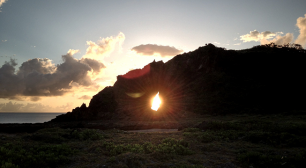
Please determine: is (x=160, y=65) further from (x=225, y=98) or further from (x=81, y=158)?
(x=81, y=158)

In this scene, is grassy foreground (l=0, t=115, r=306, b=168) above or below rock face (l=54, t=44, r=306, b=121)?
below

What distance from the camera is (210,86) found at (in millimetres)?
59562

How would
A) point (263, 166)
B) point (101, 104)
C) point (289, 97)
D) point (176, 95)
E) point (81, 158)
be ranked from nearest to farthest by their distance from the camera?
point (263, 166) → point (81, 158) → point (289, 97) → point (176, 95) → point (101, 104)

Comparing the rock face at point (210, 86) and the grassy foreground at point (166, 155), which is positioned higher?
the rock face at point (210, 86)

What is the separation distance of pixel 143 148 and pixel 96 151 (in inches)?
136

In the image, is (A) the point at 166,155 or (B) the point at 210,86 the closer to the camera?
(A) the point at 166,155

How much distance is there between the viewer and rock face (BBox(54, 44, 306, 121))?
49375 mm

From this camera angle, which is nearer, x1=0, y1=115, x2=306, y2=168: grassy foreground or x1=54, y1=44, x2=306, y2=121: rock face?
x1=0, y1=115, x2=306, y2=168: grassy foreground

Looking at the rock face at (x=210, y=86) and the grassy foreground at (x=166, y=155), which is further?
the rock face at (x=210, y=86)

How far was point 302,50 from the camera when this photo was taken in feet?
240

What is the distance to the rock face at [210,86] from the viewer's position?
49375 millimetres

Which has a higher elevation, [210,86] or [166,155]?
[210,86]

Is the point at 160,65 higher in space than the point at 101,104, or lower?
higher

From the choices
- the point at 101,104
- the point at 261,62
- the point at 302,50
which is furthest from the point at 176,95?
the point at 302,50
